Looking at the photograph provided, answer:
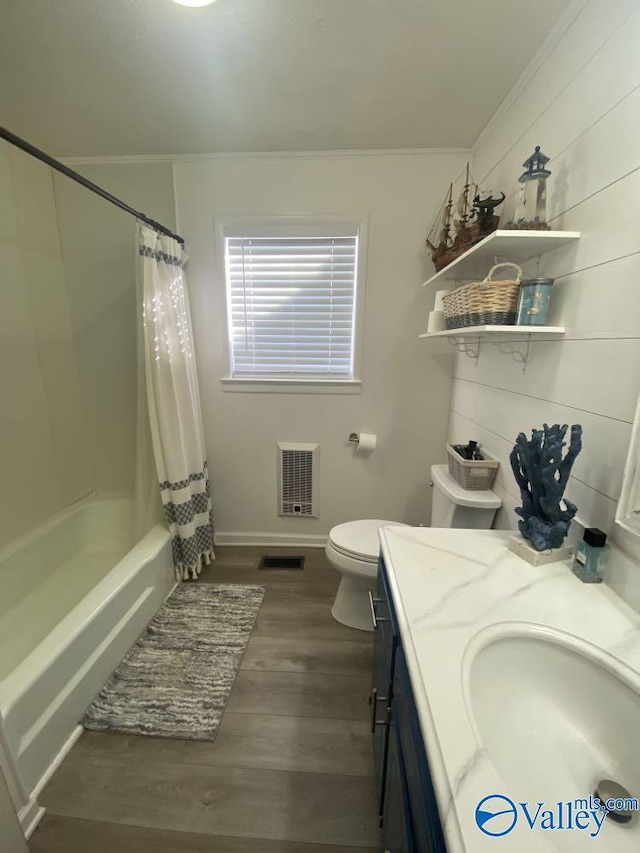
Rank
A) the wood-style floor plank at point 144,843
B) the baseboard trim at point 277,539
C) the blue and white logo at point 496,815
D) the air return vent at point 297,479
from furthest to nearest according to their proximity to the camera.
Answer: the baseboard trim at point 277,539 → the air return vent at point 297,479 → the wood-style floor plank at point 144,843 → the blue and white logo at point 496,815

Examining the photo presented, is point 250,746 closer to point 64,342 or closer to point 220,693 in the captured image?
point 220,693

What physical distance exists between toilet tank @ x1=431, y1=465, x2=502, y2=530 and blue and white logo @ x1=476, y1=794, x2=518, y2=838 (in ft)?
3.55

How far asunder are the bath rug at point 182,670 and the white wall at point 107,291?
103cm

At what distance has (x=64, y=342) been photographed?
6.95 ft

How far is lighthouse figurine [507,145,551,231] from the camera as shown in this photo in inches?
42.3

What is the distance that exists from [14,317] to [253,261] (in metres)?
1.33

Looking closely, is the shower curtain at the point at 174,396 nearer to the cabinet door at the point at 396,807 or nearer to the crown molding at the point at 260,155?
the crown molding at the point at 260,155

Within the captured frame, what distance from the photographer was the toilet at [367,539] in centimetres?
147

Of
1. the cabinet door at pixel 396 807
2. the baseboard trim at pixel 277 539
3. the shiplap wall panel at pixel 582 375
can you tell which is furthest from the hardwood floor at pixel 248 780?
the shiplap wall panel at pixel 582 375

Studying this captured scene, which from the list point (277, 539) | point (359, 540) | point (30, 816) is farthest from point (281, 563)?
point (30, 816)

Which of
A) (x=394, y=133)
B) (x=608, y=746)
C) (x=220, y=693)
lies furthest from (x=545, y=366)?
(x=220, y=693)

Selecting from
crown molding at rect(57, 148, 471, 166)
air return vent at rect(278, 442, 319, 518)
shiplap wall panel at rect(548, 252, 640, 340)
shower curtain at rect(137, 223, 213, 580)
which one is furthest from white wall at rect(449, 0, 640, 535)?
shower curtain at rect(137, 223, 213, 580)

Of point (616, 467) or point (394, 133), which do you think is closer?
point (616, 467)

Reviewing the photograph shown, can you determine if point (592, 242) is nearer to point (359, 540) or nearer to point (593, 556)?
point (593, 556)
